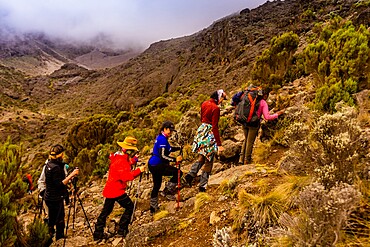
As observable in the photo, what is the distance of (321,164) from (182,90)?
37455 millimetres

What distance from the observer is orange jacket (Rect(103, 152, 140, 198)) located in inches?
195

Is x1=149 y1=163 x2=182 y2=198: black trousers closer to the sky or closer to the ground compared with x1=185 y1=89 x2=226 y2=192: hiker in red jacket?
closer to the ground

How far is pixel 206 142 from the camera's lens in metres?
5.51

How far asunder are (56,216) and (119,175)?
5.39 ft

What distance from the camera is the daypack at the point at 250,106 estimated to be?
227 inches

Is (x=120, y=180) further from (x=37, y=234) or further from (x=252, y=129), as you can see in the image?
(x=252, y=129)

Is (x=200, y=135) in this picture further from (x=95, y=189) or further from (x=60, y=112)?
(x=60, y=112)

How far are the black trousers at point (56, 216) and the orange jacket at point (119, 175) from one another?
3.32 feet

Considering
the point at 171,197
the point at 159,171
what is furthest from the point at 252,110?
the point at 171,197

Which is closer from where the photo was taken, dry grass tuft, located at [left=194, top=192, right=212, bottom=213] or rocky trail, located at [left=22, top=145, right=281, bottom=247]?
rocky trail, located at [left=22, top=145, right=281, bottom=247]

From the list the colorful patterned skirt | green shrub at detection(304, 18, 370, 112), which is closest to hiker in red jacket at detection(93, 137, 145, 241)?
the colorful patterned skirt

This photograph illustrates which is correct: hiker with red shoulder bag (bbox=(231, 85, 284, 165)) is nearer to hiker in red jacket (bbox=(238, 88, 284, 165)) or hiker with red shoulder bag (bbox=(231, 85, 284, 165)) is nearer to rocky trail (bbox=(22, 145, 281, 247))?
hiker in red jacket (bbox=(238, 88, 284, 165))

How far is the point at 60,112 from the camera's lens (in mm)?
70500

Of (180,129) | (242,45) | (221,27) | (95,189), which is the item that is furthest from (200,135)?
(221,27)
